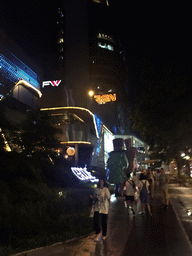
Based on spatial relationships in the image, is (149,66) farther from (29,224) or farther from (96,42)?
(96,42)

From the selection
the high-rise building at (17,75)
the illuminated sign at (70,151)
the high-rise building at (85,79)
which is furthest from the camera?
the high-rise building at (85,79)

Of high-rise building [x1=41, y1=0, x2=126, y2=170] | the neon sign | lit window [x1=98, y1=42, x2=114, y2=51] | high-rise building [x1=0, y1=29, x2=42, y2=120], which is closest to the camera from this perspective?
the neon sign

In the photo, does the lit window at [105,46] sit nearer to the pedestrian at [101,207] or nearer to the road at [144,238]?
the road at [144,238]

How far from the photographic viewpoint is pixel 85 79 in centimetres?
3750

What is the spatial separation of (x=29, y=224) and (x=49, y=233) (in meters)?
0.61

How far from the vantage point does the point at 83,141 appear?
92.7 feet

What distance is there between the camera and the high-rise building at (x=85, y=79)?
28625 millimetres

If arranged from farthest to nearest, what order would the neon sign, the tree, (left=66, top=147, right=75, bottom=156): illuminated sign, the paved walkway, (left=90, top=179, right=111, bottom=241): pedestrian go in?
(left=66, top=147, right=75, bottom=156): illuminated sign → the neon sign → the tree → (left=90, top=179, right=111, bottom=241): pedestrian → the paved walkway

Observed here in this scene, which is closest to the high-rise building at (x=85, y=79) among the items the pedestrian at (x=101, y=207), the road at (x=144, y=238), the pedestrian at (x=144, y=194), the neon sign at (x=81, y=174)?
the neon sign at (x=81, y=174)

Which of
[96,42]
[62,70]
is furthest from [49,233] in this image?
[96,42]

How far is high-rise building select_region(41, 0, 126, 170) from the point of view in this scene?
28625 mm

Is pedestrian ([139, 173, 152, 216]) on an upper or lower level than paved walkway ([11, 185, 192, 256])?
upper

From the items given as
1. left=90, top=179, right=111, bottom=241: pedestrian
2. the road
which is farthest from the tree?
left=90, top=179, right=111, bottom=241: pedestrian

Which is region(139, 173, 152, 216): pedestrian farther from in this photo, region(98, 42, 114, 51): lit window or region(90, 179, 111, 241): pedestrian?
region(98, 42, 114, 51): lit window
